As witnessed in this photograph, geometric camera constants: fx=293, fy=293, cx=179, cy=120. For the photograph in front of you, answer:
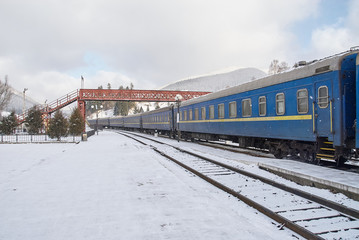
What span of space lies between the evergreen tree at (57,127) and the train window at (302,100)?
24.7m

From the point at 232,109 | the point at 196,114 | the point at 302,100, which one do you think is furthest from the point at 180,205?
the point at 196,114

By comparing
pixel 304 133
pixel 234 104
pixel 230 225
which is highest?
pixel 234 104

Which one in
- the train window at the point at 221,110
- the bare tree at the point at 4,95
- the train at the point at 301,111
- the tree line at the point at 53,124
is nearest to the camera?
the train at the point at 301,111

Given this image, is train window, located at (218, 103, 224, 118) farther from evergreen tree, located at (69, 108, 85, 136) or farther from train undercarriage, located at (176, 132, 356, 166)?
evergreen tree, located at (69, 108, 85, 136)

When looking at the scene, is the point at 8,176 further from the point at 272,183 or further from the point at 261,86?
the point at 261,86

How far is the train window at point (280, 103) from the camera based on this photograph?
11.3 m

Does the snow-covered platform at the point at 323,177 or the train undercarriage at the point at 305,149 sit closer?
the snow-covered platform at the point at 323,177

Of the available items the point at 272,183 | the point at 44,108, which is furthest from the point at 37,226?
the point at 44,108

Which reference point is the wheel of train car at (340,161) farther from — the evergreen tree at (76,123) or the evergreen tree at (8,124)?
the evergreen tree at (8,124)

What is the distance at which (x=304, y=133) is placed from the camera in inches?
393

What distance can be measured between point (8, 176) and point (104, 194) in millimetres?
4818

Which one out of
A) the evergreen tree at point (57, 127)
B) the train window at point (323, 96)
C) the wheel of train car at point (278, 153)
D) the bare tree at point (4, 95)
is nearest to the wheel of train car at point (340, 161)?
the train window at point (323, 96)

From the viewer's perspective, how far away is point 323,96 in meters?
9.18

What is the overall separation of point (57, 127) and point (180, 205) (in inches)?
1033
